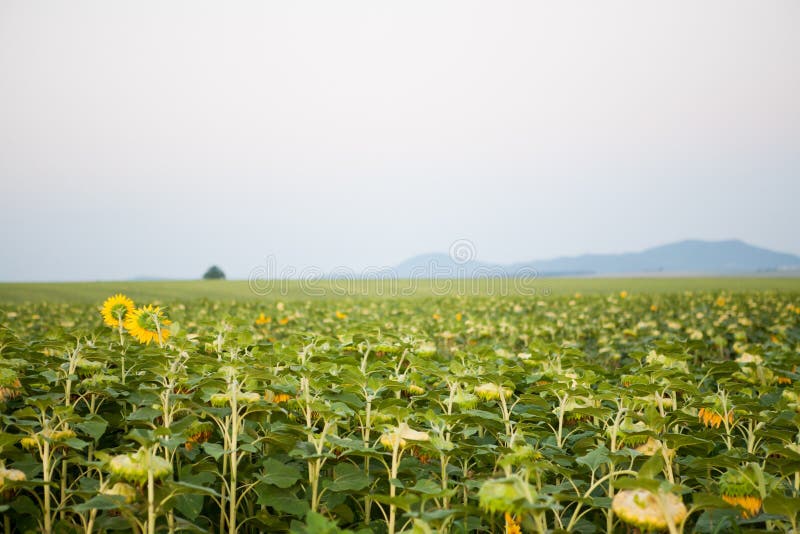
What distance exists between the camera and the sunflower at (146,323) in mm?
3173

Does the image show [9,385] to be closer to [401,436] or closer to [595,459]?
[401,436]

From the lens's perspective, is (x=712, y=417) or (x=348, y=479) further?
(x=712, y=417)

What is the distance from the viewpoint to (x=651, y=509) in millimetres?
1500

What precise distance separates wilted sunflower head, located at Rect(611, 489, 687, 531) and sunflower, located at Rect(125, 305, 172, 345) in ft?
7.95

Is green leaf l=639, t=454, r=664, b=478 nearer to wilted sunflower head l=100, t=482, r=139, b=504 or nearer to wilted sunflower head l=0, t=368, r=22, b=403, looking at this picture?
wilted sunflower head l=100, t=482, r=139, b=504

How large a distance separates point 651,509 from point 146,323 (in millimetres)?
2688

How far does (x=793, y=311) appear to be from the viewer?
1202 centimetres

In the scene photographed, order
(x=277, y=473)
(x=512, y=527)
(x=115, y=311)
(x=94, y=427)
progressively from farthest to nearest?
(x=115, y=311)
(x=94, y=427)
(x=277, y=473)
(x=512, y=527)

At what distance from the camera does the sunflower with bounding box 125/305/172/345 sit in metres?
3.17

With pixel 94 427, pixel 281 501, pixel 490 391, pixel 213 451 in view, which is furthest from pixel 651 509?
pixel 94 427

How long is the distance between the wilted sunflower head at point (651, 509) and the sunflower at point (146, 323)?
242 cm

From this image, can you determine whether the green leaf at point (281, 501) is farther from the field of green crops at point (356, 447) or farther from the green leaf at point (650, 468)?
the green leaf at point (650, 468)

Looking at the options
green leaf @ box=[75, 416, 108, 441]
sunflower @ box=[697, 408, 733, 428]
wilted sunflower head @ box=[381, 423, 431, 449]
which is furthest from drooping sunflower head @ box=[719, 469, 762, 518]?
green leaf @ box=[75, 416, 108, 441]

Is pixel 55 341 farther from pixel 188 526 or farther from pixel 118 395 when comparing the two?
pixel 188 526
